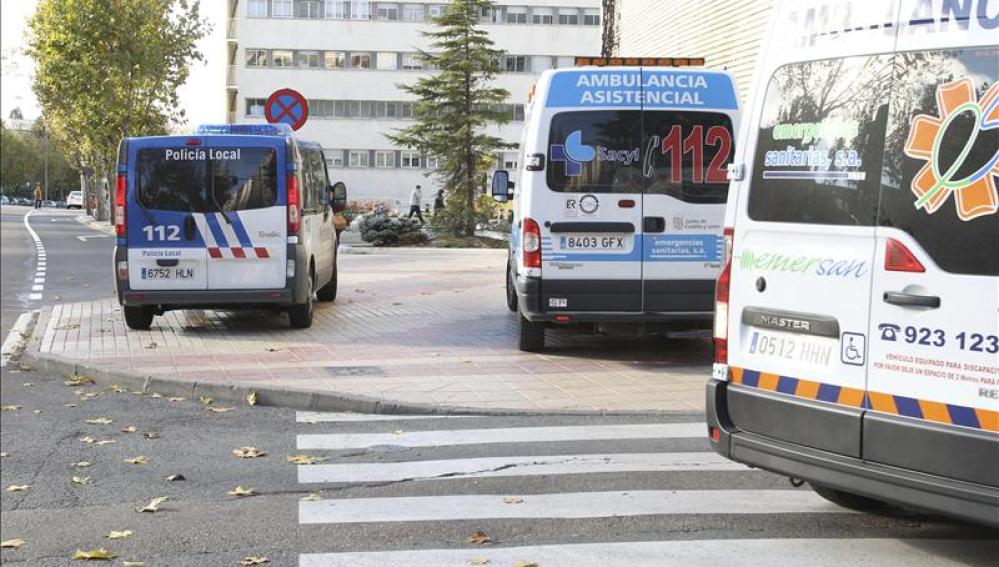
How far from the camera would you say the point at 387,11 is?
71375 mm

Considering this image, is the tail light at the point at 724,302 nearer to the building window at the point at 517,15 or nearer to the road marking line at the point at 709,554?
the road marking line at the point at 709,554

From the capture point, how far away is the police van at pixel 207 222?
1222 cm

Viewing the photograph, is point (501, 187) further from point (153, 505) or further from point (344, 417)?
point (153, 505)

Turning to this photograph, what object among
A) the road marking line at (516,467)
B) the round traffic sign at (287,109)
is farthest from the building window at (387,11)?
the road marking line at (516,467)

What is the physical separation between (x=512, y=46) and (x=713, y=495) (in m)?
68.7

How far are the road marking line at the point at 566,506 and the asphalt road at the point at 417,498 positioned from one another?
16mm

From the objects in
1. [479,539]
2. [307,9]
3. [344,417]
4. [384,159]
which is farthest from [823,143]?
[307,9]

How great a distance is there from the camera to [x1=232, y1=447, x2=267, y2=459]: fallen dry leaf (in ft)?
22.4

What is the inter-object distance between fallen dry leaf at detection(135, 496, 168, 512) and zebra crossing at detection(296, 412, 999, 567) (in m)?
0.72

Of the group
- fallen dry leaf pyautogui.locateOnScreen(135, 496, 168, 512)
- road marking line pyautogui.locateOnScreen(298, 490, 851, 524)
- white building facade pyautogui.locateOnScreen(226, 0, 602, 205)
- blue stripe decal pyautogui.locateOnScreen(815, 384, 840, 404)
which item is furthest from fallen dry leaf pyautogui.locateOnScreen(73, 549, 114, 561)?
white building facade pyautogui.locateOnScreen(226, 0, 602, 205)

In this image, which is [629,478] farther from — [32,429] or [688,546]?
[32,429]

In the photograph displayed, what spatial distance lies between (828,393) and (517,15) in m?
70.1

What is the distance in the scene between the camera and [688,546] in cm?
500

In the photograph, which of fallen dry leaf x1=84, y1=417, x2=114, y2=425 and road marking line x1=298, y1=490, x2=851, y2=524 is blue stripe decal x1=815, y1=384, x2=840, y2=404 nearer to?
road marking line x1=298, y1=490, x2=851, y2=524
